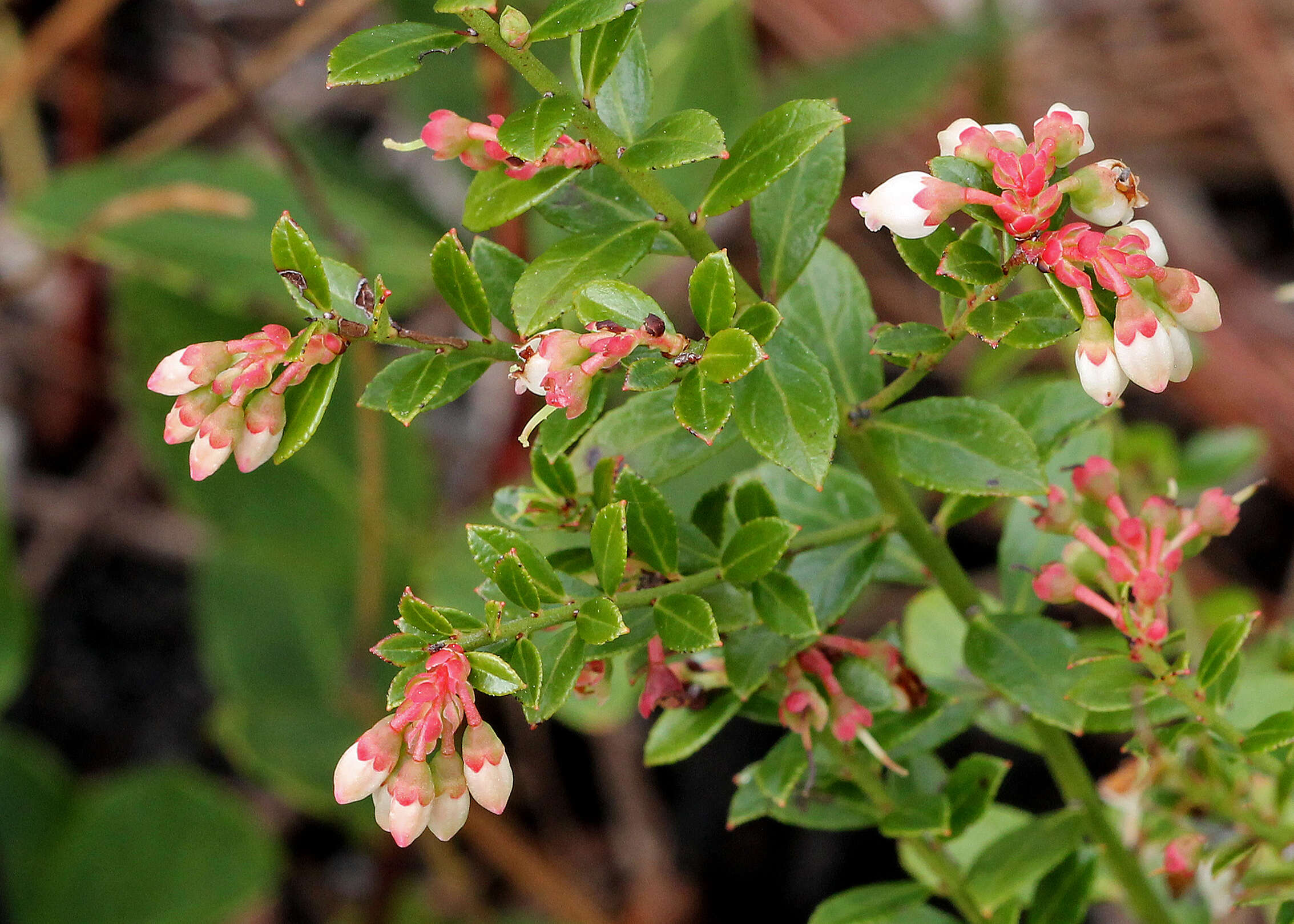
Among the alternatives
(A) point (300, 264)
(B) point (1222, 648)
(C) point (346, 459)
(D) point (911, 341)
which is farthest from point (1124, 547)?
(C) point (346, 459)

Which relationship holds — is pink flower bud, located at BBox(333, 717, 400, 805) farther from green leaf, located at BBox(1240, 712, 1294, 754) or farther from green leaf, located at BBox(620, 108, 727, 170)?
green leaf, located at BBox(1240, 712, 1294, 754)

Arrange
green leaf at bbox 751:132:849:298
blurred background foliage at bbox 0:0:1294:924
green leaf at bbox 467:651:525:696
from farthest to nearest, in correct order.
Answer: blurred background foliage at bbox 0:0:1294:924 < green leaf at bbox 751:132:849:298 < green leaf at bbox 467:651:525:696

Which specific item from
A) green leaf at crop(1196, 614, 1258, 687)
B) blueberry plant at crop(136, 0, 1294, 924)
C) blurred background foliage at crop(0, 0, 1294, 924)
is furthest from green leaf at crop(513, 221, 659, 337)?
blurred background foliage at crop(0, 0, 1294, 924)

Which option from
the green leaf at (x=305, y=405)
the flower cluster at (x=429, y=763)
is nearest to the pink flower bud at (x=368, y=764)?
the flower cluster at (x=429, y=763)

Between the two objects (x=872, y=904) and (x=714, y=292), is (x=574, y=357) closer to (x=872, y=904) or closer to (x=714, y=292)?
(x=714, y=292)

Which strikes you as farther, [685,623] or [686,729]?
[686,729]

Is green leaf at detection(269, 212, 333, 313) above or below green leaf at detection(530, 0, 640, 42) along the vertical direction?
below

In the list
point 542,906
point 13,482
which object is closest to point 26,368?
point 13,482
